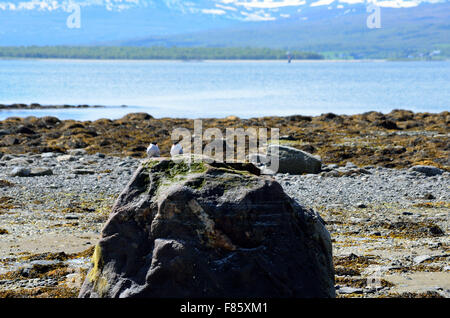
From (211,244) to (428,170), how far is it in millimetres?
13017

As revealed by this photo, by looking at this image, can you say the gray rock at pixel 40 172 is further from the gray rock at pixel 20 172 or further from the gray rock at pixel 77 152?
the gray rock at pixel 77 152

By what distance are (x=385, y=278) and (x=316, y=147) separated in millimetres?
15670

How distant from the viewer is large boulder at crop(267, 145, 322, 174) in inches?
727

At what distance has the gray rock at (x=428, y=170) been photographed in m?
17.9

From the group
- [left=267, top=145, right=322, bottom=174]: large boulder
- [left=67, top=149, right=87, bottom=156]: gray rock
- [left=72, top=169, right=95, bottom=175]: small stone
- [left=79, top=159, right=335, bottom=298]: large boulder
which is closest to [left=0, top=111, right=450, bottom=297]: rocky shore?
[left=72, top=169, right=95, bottom=175]: small stone

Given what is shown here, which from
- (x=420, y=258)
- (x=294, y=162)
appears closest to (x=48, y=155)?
(x=294, y=162)

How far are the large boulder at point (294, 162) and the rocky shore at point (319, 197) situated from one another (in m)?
0.40

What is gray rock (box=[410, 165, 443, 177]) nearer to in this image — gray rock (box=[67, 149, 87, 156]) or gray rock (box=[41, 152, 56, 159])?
gray rock (box=[67, 149, 87, 156])

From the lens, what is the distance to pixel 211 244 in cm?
626

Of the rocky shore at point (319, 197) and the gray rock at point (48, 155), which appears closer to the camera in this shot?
the rocky shore at point (319, 197)

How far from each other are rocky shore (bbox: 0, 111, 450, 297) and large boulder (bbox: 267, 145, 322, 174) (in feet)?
1.32

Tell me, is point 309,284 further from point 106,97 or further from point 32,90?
point 32,90

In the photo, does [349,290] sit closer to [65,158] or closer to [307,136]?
[65,158]

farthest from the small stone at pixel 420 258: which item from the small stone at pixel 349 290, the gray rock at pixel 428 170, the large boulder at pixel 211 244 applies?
the gray rock at pixel 428 170
